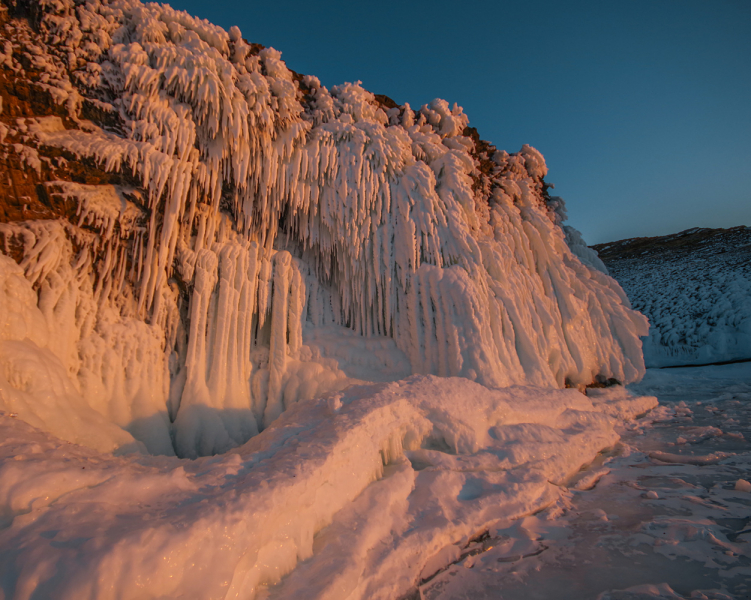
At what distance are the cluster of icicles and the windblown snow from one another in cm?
5

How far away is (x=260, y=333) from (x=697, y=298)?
26230 mm

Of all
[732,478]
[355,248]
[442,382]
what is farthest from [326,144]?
[732,478]

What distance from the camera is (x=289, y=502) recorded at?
8.73 ft

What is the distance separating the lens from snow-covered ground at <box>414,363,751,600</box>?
2461 mm

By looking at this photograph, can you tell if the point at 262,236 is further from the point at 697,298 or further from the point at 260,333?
the point at 697,298

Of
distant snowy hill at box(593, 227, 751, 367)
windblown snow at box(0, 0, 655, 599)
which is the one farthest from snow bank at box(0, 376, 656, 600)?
distant snowy hill at box(593, 227, 751, 367)

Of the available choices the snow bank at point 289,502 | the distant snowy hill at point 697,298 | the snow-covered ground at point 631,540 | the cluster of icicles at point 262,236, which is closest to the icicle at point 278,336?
the cluster of icicles at point 262,236

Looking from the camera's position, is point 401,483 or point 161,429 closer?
point 401,483

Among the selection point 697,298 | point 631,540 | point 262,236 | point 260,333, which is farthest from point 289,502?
point 697,298

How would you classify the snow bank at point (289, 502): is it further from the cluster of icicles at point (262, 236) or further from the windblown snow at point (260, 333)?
the cluster of icicles at point (262, 236)

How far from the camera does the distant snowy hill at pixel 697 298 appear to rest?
18703 millimetres

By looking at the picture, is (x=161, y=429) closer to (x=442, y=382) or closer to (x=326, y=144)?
(x=442, y=382)

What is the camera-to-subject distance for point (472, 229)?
10.3 m

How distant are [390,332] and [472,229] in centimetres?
401
